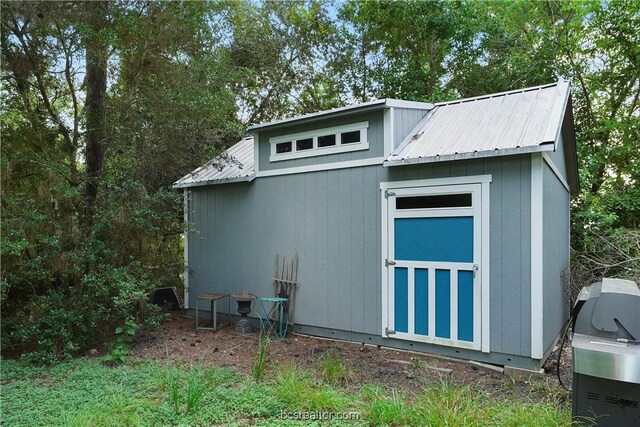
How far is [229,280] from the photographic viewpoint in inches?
258

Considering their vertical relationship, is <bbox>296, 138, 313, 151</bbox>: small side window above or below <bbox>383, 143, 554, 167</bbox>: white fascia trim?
above

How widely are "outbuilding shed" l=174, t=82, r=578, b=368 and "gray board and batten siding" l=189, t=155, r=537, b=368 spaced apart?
0.6 inches

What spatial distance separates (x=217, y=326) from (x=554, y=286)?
4695 mm

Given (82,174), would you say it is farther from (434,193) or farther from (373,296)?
(434,193)


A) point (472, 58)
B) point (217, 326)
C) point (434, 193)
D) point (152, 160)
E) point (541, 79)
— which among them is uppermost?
point (472, 58)

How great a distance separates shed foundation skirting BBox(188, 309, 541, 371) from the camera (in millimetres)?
4102

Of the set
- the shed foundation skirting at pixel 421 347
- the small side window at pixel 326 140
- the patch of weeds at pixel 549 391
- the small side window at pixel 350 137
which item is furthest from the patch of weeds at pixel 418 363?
the small side window at pixel 326 140

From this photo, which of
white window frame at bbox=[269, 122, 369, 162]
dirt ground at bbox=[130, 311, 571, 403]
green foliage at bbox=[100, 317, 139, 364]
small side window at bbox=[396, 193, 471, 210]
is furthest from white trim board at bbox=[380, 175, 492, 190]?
green foliage at bbox=[100, 317, 139, 364]

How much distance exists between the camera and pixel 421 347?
185 inches

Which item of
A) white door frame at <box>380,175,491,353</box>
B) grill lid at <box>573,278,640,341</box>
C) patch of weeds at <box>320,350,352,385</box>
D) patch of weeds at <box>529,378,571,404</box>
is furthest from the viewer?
white door frame at <box>380,175,491,353</box>

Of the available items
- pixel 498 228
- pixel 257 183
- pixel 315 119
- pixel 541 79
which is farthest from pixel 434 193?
pixel 541 79

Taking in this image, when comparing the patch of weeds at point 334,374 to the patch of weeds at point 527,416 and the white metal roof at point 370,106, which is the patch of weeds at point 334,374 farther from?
the white metal roof at point 370,106

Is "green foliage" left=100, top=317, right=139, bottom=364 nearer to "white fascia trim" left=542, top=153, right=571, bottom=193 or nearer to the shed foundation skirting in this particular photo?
the shed foundation skirting

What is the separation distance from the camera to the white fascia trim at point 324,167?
16.5 ft
